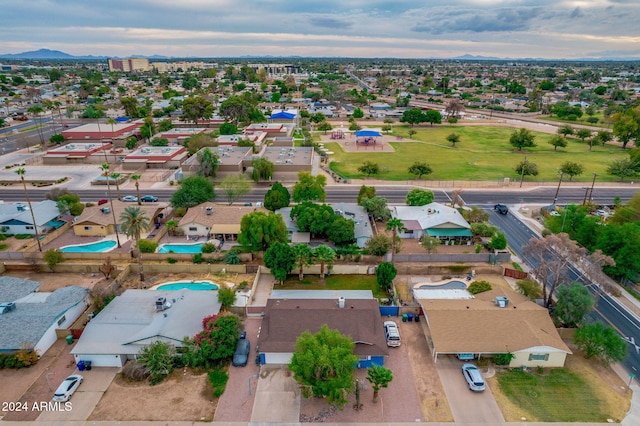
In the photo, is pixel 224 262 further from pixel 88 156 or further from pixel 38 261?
pixel 88 156

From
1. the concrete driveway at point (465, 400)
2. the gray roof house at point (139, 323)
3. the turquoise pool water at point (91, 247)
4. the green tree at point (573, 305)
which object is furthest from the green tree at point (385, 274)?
the turquoise pool water at point (91, 247)

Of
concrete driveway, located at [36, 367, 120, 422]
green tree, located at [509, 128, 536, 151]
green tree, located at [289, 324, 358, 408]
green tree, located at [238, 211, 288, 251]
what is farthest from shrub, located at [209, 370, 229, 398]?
green tree, located at [509, 128, 536, 151]

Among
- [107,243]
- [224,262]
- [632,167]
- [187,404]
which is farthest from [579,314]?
[632,167]

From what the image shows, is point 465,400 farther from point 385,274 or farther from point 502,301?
point 385,274

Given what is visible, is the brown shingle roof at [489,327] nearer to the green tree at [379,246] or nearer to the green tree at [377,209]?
the green tree at [379,246]

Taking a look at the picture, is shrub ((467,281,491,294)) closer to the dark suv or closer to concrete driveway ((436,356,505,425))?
concrete driveway ((436,356,505,425))

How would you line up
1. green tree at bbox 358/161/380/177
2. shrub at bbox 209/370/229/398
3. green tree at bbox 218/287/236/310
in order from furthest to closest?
green tree at bbox 358/161/380/177 → green tree at bbox 218/287/236/310 → shrub at bbox 209/370/229/398

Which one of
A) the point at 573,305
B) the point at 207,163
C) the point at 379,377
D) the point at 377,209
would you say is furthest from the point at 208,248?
the point at 573,305
